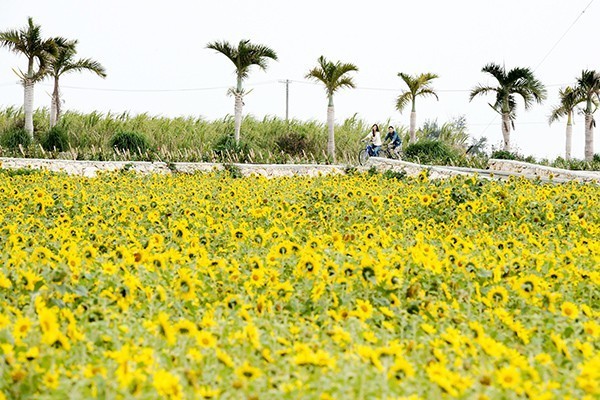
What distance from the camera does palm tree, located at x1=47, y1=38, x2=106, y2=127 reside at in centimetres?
2600

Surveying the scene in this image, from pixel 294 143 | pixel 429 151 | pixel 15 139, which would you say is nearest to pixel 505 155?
pixel 429 151

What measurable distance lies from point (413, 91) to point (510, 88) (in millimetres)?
3941

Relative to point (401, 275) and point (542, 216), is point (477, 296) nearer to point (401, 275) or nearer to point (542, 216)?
point (401, 275)

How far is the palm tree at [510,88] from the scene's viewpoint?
88.5 ft

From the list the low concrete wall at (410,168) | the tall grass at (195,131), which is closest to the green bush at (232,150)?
the tall grass at (195,131)

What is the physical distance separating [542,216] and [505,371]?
20.8 feet

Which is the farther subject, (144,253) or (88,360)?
(144,253)

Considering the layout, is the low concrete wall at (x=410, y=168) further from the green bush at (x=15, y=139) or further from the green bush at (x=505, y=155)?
the green bush at (x=15, y=139)

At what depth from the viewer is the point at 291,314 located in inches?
163

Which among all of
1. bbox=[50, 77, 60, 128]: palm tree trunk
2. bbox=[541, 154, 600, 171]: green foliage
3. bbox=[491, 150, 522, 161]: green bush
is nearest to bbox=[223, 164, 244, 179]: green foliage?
bbox=[491, 150, 522, 161]: green bush

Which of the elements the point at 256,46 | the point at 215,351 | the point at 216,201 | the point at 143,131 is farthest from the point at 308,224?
the point at 143,131

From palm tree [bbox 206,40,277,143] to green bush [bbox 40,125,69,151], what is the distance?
637 centimetres

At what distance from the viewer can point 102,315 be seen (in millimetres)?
3650

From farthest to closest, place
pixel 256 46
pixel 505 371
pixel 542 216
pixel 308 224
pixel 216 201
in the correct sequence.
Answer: pixel 256 46
pixel 216 201
pixel 542 216
pixel 308 224
pixel 505 371
